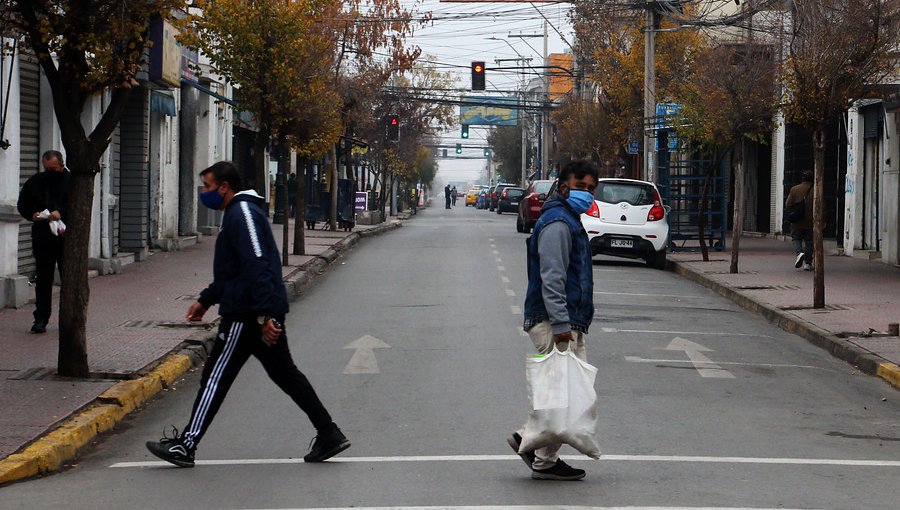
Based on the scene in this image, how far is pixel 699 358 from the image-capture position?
43.7 feet

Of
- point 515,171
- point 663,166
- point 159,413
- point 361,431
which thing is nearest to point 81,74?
point 159,413

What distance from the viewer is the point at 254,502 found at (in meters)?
7.10

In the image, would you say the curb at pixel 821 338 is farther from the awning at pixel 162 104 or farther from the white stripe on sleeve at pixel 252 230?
the awning at pixel 162 104

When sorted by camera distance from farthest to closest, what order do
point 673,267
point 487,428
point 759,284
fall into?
point 673,267
point 759,284
point 487,428

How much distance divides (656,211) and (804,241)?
2807 mm

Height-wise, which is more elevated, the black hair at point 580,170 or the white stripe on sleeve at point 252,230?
the black hair at point 580,170

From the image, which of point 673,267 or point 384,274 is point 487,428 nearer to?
point 384,274

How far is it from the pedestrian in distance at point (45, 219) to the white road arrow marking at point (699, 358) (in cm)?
636

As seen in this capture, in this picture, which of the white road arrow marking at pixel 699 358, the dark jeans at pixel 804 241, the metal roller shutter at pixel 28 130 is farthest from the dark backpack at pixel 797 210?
the metal roller shutter at pixel 28 130

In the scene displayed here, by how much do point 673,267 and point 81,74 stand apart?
57.9ft

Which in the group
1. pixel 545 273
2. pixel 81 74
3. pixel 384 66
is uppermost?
pixel 384 66

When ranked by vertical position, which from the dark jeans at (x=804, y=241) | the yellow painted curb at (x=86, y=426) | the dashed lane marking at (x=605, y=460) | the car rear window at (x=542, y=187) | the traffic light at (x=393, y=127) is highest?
the traffic light at (x=393, y=127)

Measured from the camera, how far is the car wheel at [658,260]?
86.3ft

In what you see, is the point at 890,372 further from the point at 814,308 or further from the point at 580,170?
the point at 580,170
